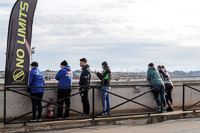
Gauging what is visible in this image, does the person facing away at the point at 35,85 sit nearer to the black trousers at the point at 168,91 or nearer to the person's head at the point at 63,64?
the person's head at the point at 63,64

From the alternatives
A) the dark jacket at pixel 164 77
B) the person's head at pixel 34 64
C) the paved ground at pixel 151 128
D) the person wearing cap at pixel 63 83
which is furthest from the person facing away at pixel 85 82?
the dark jacket at pixel 164 77

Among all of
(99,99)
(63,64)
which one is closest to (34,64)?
(63,64)

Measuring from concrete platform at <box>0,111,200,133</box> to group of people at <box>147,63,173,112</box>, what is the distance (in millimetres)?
601

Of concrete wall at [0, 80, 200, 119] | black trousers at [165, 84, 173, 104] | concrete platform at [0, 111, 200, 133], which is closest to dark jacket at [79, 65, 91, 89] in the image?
concrete wall at [0, 80, 200, 119]

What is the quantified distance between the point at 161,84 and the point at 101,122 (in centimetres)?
254

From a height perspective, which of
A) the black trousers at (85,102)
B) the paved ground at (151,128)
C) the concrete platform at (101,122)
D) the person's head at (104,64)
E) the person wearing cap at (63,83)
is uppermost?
the person's head at (104,64)

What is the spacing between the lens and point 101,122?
8.84 metres

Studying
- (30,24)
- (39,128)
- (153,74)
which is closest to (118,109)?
(153,74)

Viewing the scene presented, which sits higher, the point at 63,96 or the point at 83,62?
the point at 83,62

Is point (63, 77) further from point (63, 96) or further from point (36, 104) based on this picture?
point (36, 104)

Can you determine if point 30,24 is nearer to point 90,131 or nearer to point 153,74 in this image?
point 90,131

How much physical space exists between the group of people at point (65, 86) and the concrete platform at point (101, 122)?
0.30 m

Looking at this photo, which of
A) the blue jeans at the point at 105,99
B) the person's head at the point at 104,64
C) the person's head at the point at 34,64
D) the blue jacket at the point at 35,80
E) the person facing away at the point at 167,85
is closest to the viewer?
the blue jacket at the point at 35,80

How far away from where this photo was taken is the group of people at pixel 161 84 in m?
10.5
